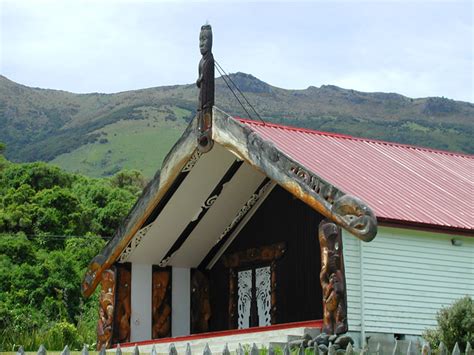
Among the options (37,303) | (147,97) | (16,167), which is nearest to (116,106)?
(147,97)

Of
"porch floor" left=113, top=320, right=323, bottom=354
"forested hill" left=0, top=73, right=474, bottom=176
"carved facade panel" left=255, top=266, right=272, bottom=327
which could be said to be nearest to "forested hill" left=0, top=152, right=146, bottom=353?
"carved facade panel" left=255, top=266, right=272, bottom=327

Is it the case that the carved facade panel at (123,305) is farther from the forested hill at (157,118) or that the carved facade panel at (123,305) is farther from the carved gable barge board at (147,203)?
the forested hill at (157,118)

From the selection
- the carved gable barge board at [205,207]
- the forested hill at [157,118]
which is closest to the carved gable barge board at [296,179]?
the carved gable barge board at [205,207]

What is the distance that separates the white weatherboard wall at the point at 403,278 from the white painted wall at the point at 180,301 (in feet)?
20.9

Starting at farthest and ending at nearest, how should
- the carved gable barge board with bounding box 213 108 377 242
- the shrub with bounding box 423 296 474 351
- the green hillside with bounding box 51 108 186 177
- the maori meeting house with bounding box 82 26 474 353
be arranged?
the green hillside with bounding box 51 108 186 177 < the maori meeting house with bounding box 82 26 474 353 < the carved gable barge board with bounding box 213 108 377 242 < the shrub with bounding box 423 296 474 351

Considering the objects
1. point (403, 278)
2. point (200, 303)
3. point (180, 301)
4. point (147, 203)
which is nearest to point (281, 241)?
point (147, 203)

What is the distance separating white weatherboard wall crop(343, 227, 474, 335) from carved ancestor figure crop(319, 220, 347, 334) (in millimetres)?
299

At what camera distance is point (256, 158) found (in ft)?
62.0

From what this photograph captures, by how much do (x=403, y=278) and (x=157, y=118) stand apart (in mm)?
103382

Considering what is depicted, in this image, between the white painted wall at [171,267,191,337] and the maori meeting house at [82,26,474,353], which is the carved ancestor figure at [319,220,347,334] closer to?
the maori meeting house at [82,26,474,353]

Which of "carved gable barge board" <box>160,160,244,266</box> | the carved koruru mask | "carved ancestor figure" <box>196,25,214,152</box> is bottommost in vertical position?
"carved gable barge board" <box>160,160,244,266</box>

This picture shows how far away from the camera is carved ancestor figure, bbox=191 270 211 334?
2333cm

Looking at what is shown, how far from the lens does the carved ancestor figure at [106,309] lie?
22.3 m

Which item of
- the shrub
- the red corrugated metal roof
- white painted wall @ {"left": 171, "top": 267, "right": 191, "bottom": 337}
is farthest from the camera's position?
white painted wall @ {"left": 171, "top": 267, "right": 191, "bottom": 337}
